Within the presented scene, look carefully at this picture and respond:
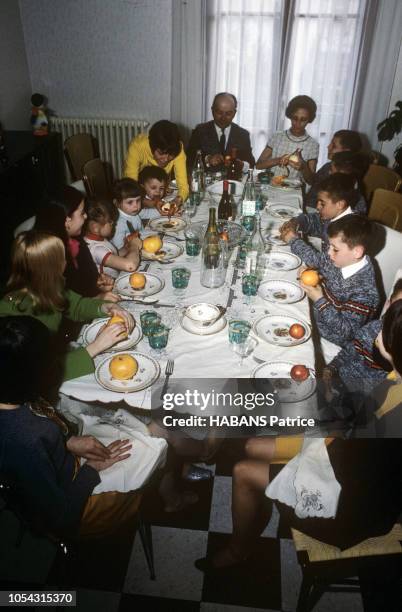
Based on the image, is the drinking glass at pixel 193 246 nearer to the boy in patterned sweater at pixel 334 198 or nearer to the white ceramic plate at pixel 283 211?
the boy in patterned sweater at pixel 334 198

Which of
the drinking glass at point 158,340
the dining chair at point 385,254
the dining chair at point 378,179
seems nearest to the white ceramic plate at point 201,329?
the drinking glass at point 158,340

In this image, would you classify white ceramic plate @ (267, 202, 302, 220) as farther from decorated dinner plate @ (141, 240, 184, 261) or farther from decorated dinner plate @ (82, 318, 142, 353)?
decorated dinner plate @ (82, 318, 142, 353)

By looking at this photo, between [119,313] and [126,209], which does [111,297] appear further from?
[126,209]

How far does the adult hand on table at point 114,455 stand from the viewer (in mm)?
1451

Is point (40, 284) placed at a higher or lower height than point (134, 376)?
A: higher

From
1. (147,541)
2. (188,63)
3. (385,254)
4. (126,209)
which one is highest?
(188,63)

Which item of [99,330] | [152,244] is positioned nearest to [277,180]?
[152,244]

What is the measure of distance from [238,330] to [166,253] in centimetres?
90

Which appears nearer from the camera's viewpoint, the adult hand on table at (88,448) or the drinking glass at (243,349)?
the adult hand on table at (88,448)

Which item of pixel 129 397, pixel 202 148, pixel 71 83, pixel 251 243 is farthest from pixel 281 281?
pixel 71 83

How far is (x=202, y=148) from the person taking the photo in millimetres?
3957

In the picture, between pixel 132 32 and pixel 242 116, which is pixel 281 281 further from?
pixel 132 32

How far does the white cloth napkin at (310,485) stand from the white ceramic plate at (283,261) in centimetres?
102

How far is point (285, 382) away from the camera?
5.22ft
